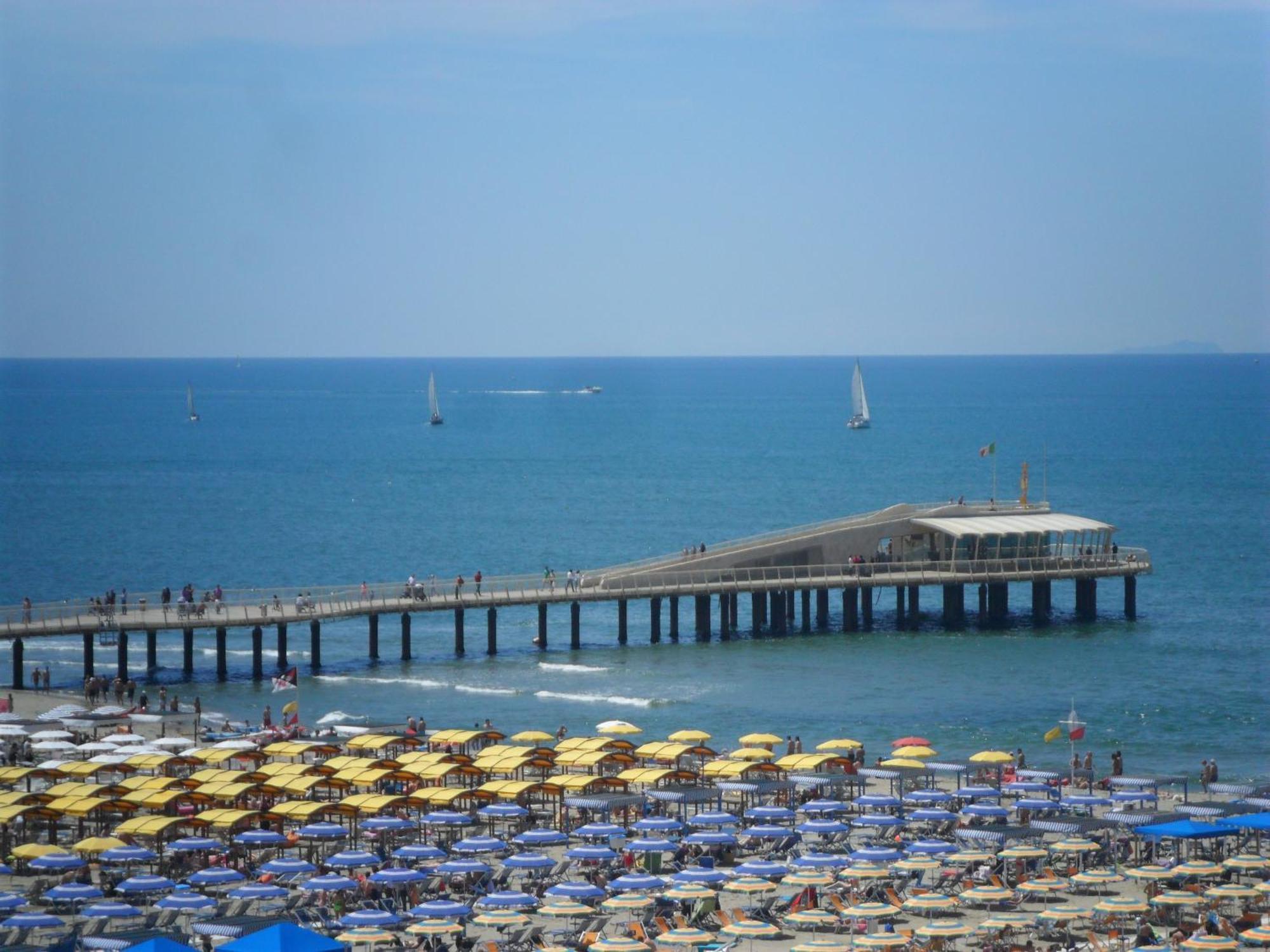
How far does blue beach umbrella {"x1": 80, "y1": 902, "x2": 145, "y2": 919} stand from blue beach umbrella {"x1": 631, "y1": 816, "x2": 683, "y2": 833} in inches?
466

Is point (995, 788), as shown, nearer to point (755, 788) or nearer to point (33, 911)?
point (755, 788)

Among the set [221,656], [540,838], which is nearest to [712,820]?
[540,838]

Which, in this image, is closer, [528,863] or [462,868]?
[462,868]

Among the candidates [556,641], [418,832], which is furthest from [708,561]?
[418,832]

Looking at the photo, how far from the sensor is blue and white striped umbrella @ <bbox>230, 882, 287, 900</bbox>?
3703 cm

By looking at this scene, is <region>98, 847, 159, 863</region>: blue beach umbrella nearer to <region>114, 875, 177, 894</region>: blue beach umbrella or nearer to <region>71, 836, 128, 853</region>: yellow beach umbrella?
<region>71, 836, 128, 853</region>: yellow beach umbrella

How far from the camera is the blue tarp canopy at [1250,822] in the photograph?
4138 cm

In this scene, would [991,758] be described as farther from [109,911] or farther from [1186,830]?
[109,911]

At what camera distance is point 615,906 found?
3628 centimetres

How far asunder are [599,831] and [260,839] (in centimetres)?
750

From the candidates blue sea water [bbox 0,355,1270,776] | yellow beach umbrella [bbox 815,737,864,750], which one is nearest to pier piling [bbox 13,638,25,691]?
blue sea water [bbox 0,355,1270,776]

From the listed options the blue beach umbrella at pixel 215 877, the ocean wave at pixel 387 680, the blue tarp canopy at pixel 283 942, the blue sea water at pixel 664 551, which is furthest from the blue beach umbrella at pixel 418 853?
the ocean wave at pixel 387 680

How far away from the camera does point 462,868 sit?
39.0 meters

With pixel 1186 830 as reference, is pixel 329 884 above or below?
below
